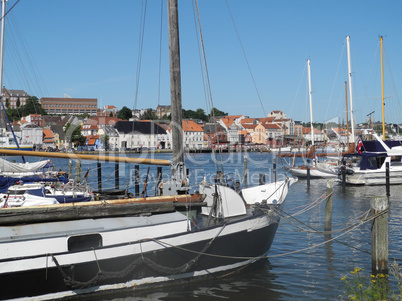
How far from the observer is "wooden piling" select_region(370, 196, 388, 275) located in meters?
11.7

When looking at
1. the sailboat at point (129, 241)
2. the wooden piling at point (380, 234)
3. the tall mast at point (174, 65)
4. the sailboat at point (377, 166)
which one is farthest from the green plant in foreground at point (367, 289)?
the sailboat at point (377, 166)

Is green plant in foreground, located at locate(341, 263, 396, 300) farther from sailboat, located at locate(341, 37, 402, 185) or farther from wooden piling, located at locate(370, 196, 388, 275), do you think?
sailboat, located at locate(341, 37, 402, 185)

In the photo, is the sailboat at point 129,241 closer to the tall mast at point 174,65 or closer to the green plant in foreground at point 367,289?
the tall mast at point 174,65

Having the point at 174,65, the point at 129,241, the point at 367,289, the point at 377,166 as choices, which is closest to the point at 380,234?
the point at 367,289

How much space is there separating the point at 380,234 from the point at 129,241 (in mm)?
6669


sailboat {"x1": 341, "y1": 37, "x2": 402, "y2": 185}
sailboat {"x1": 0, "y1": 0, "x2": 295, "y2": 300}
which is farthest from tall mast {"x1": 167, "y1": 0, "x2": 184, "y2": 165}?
sailboat {"x1": 341, "y1": 37, "x2": 402, "y2": 185}

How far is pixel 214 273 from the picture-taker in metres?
11.7

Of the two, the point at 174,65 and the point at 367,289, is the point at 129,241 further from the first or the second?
the point at 174,65

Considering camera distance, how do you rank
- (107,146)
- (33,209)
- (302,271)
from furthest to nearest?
(107,146) → (302,271) → (33,209)

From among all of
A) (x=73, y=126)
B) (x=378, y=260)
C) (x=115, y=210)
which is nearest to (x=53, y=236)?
(x=115, y=210)

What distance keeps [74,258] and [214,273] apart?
3.96 metres

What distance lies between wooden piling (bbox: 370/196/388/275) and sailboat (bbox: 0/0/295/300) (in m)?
2.87

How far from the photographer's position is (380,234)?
1173 cm

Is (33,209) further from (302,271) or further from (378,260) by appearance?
(378,260)
